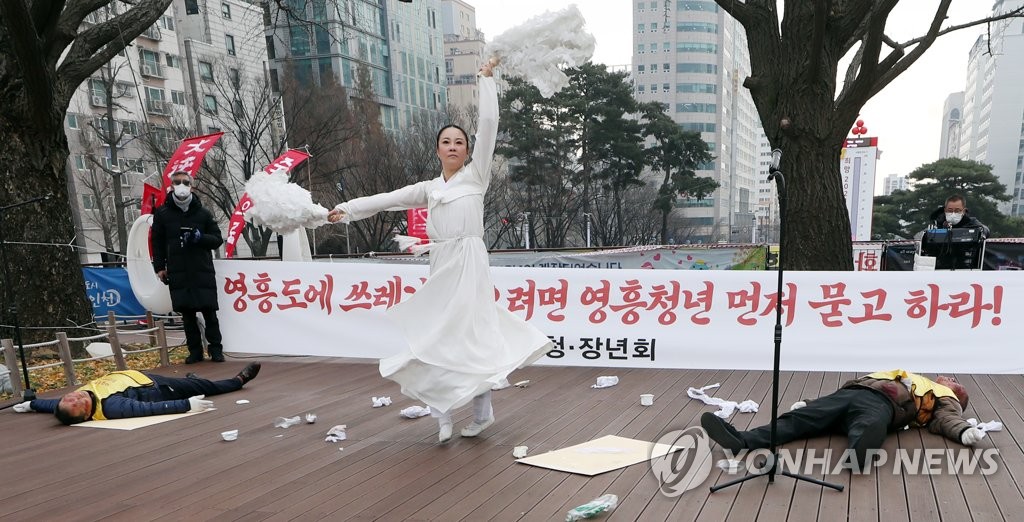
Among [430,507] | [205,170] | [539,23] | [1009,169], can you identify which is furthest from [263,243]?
[1009,169]

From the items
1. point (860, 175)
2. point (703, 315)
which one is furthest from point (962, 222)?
point (860, 175)

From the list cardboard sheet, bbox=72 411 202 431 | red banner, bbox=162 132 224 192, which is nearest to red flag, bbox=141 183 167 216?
red banner, bbox=162 132 224 192

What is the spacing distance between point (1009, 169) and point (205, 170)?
78.2 metres

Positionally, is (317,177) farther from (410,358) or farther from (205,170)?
(410,358)

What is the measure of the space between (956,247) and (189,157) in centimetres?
936

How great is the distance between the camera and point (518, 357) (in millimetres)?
4020

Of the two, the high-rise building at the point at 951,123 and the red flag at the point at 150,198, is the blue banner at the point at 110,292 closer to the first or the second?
the red flag at the point at 150,198

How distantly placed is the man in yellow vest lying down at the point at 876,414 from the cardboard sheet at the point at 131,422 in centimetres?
405

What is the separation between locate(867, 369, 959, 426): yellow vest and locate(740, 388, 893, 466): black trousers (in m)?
0.19

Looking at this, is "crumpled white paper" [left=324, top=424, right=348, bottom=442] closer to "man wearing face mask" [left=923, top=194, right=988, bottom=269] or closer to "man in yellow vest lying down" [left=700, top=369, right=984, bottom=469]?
"man in yellow vest lying down" [left=700, top=369, right=984, bottom=469]

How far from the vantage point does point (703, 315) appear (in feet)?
19.4

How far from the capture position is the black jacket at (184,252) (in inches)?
265

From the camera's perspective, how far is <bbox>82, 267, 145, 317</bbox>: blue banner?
1095 cm

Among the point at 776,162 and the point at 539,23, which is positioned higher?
the point at 539,23
